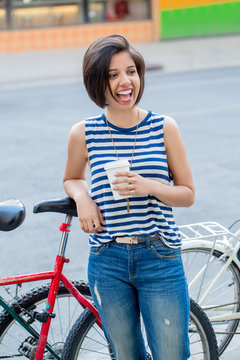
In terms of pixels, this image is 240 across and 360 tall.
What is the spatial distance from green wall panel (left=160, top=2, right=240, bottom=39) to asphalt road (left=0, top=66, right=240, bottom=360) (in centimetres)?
861

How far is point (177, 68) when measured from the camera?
1850 cm

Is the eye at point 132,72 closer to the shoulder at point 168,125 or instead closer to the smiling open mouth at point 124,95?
the smiling open mouth at point 124,95

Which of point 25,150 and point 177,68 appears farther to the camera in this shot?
point 177,68

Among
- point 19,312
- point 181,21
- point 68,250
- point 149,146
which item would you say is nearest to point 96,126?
point 149,146

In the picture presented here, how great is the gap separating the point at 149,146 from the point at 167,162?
0.36 feet

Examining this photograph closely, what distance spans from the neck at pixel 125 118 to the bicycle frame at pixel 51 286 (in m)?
0.50

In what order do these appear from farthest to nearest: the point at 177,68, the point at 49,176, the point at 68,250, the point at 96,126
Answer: the point at 177,68 < the point at 49,176 < the point at 68,250 < the point at 96,126

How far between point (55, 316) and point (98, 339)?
0.36 m

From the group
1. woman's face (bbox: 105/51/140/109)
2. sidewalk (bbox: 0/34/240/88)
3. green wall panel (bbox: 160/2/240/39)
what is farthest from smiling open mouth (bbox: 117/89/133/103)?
green wall panel (bbox: 160/2/240/39)

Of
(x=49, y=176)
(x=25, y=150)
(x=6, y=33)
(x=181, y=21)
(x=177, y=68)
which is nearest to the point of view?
(x=49, y=176)

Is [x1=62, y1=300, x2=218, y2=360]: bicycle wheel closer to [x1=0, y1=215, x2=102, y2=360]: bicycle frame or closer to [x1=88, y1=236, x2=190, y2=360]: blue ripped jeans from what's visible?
[x1=0, y1=215, x2=102, y2=360]: bicycle frame

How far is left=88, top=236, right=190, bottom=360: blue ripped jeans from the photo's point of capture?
255 centimetres

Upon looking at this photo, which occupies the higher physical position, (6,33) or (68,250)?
(6,33)

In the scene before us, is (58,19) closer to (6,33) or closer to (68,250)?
(6,33)
